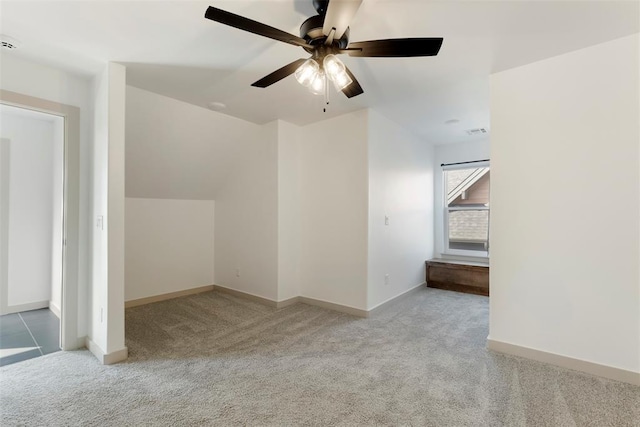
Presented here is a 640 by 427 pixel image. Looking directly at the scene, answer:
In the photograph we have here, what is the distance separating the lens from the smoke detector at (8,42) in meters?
2.10

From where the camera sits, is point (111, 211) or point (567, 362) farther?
point (111, 211)

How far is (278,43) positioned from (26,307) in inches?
174

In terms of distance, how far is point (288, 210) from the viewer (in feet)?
13.2

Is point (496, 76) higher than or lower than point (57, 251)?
higher

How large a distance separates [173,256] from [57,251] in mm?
1298

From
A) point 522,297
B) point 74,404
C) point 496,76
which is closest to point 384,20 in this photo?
point 496,76

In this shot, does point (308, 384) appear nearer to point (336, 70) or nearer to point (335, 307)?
point (335, 307)

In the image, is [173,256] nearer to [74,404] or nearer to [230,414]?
[74,404]

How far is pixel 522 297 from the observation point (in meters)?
2.53

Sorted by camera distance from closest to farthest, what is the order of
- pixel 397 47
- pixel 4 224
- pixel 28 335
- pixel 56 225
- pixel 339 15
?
pixel 339 15 < pixel 397 47 < pixel 28 335 < pixel 4 224 < pixel 56 225

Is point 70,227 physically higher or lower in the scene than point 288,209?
lower

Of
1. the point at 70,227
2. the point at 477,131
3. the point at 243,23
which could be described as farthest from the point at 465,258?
the point at 70,227

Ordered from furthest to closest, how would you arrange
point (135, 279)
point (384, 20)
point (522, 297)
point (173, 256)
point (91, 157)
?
point (173, 256) < point (135, 279) < point (91, 157) < point (522, 297) < point (384, 20)

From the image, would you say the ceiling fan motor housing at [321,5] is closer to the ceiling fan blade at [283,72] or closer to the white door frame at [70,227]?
the ceiling fan blade at [283,72]
